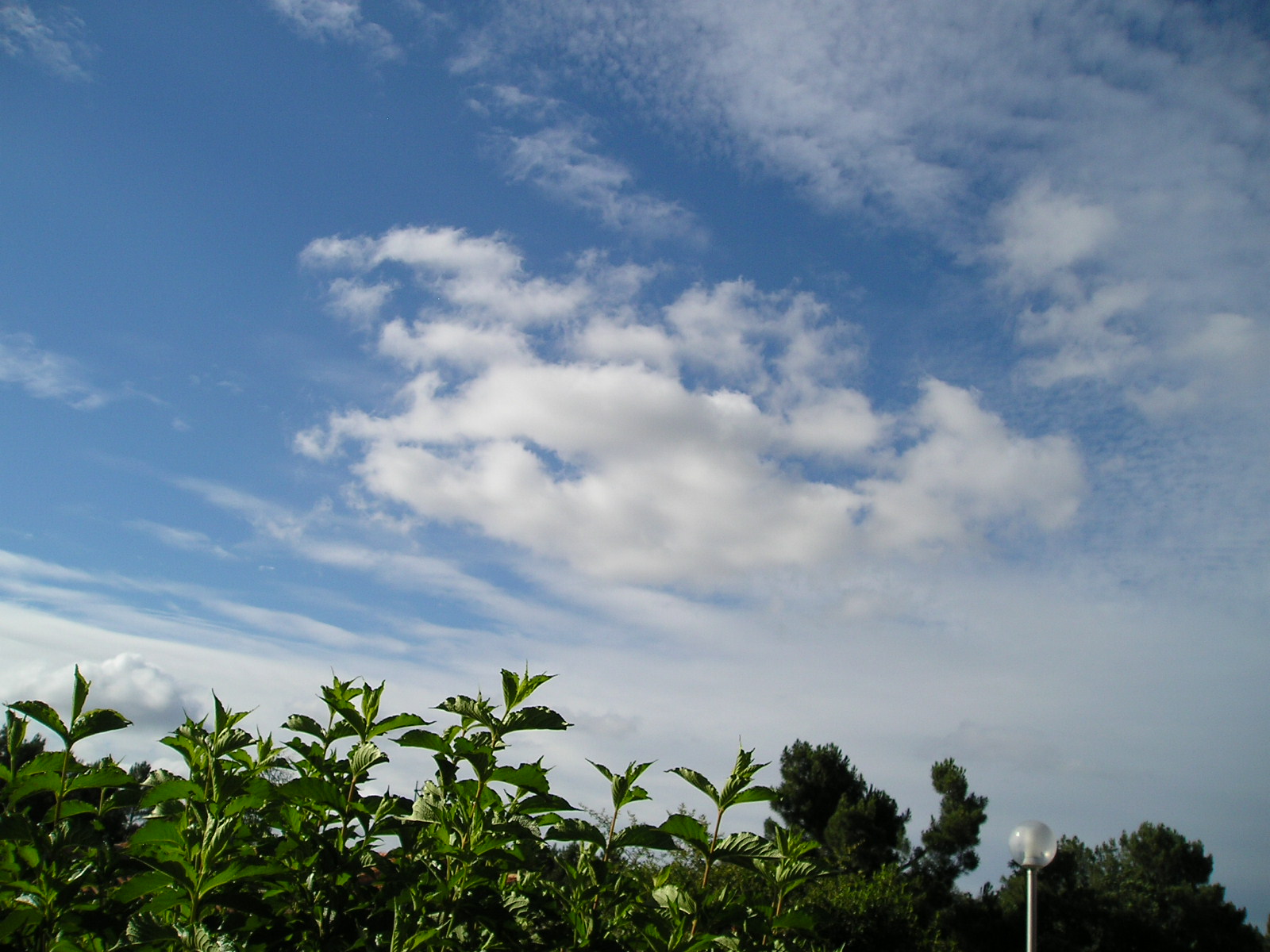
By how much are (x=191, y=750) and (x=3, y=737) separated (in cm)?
42

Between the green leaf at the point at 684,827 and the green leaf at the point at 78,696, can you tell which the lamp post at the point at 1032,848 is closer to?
the green leaf at the point at 684,827

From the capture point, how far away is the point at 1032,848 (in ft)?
43.0

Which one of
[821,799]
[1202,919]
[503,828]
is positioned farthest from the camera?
[1202,919]

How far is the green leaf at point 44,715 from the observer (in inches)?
68.9

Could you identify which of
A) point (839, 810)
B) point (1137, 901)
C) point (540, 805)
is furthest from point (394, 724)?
point (1137, 901)

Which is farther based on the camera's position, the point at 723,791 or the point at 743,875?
the point at 743,875

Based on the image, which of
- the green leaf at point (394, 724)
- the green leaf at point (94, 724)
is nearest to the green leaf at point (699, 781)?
the green leaf at point (394, 724)

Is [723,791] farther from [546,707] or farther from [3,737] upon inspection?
[3,737]

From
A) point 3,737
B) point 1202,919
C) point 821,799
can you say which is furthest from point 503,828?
point 1202,919

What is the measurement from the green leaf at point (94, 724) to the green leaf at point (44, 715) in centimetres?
A: 2

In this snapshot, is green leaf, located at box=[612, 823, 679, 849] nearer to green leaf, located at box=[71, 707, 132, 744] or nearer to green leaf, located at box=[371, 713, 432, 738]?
green leaf, located at box=[371, 713, 432, 738]

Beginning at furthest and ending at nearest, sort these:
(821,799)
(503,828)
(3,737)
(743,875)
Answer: (821,799) < (743,875) < (3,737) < (503,828)

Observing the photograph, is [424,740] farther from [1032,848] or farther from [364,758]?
[1032,848]

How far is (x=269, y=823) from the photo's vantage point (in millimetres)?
1921
